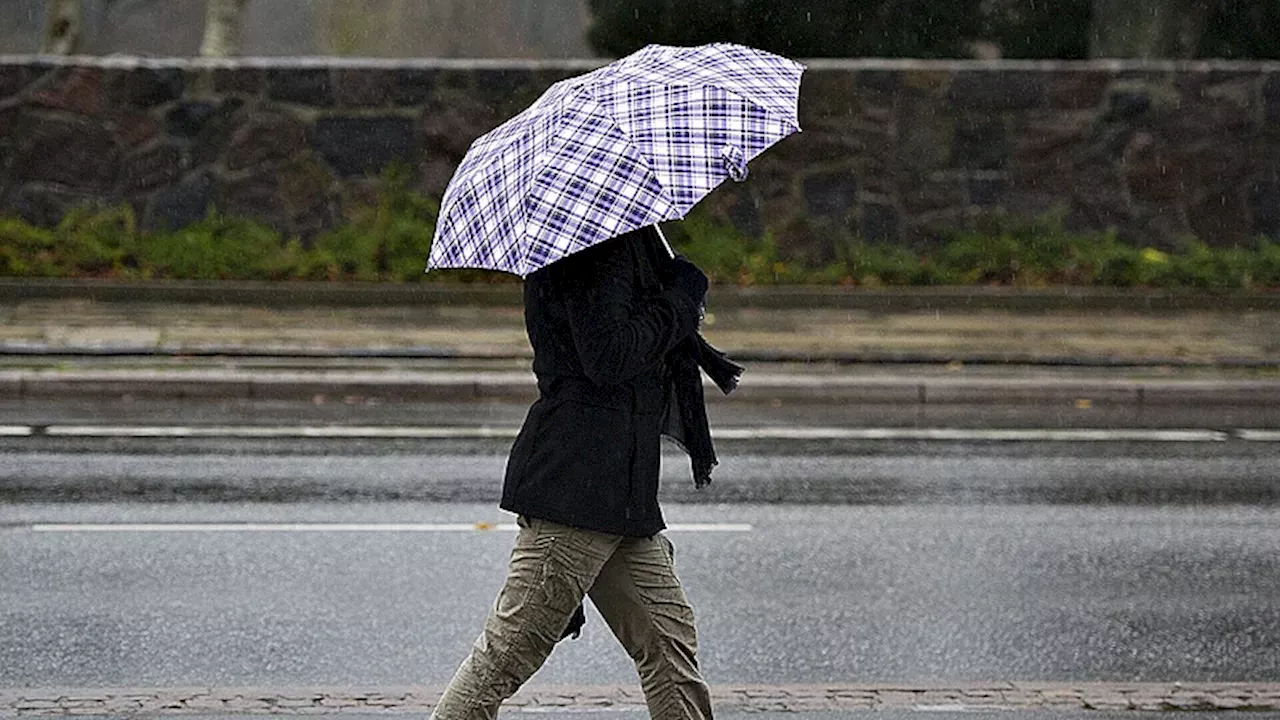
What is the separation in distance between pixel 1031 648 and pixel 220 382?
6857mm

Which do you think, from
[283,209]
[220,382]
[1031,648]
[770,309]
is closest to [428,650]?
[1031,648]

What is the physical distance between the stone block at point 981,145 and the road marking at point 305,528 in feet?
28.0

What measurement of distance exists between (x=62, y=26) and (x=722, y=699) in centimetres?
1897

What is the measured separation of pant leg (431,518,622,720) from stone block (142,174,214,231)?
12397mm

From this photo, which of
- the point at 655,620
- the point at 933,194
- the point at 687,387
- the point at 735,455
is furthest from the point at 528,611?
the point at 933,194

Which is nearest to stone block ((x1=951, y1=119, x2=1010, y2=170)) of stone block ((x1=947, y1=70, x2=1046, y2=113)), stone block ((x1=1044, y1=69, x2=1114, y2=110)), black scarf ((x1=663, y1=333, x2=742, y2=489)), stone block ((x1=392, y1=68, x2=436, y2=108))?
stone block ((x1=947, y1=70, x2=1046, y2=113))

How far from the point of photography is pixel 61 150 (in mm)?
16391

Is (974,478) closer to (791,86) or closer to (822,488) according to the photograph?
(822,488)

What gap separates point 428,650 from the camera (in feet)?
22.2

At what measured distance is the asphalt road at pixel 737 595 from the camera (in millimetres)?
6617

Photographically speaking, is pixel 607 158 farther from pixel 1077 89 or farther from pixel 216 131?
pixel 1077 89

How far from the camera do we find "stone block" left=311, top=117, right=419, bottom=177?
1647 centimetres

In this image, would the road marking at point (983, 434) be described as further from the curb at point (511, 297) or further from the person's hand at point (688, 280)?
the person's hand at point (688, 280)

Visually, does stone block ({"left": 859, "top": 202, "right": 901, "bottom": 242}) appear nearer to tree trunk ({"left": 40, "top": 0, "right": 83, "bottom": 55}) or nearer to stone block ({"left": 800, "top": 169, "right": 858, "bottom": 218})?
stone block ({"left": 800, "top": 169, "right": 858, "bottom": 218})
